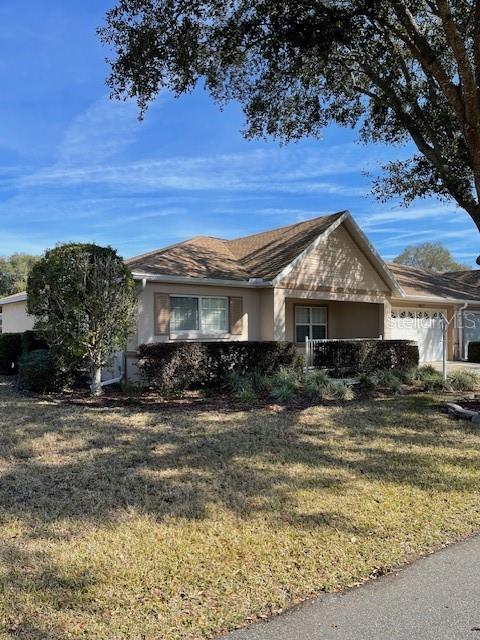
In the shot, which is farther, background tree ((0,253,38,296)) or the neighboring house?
background tree ((0,253,38,296))

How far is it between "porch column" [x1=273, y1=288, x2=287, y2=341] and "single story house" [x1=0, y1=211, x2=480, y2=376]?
3 cm

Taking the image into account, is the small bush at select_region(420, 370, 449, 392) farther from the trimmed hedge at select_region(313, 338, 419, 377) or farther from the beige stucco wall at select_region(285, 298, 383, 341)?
the beige stucco wall at select_region(285, 298, 383, 341)

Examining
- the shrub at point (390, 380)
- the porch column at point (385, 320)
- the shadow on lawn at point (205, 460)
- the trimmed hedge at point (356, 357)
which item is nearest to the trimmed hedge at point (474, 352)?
the porch column at point (385, 320)

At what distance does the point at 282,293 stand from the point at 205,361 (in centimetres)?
444

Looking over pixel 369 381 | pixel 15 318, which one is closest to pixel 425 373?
pixel 369 381

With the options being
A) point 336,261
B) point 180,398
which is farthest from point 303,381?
point 336,261

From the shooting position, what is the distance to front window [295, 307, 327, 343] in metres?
18.2

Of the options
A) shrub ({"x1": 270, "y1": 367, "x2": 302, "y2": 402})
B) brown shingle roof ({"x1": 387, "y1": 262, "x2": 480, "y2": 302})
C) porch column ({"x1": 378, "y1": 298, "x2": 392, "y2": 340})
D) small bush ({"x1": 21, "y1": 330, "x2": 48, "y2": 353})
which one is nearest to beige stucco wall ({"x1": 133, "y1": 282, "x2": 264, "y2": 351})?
shrub ({"x1": 270, "y1": 367, "x2": 302, "y2": 402})

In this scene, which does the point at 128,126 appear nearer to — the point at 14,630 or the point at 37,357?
the point at 37,357

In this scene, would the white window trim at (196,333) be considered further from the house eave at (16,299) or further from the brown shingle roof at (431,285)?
the brown shingle roof at (431,285)

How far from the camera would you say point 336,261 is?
56.0 feet

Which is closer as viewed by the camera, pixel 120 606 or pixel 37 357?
pixel 120 606

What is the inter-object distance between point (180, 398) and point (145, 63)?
23.2 ft

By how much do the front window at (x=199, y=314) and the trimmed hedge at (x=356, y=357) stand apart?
295cm
